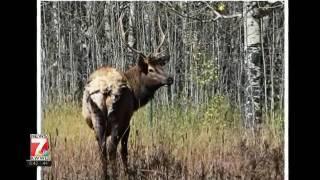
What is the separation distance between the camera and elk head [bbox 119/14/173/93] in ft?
25.1

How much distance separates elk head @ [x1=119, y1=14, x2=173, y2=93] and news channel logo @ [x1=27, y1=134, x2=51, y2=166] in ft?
3.53

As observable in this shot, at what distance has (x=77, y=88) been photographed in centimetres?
761

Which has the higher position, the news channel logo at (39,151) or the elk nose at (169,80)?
the elk nose at (169,80)

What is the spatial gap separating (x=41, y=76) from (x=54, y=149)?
693 millimetres

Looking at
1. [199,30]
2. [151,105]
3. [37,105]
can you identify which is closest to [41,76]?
[37,105]

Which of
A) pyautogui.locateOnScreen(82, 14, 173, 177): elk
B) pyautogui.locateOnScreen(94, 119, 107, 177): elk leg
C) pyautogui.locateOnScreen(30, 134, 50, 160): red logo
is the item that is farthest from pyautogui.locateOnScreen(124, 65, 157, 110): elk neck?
pyautogui.locateOnScreen(30, 134, 50, 160): red logo

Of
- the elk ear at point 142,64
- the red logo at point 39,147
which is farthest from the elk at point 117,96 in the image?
the red logo at point 39,147

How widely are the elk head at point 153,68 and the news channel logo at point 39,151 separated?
1.08 m

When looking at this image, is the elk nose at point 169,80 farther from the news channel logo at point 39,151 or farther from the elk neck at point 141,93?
the news channel logo at point 39,151

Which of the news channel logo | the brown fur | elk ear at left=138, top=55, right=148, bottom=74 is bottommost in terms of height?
the news channel logo

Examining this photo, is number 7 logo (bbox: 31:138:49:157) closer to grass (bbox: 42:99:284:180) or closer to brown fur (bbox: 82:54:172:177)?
grass (bbox: 42:99:284:180)

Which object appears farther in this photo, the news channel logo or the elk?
the elk

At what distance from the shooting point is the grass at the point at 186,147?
7617 mm
